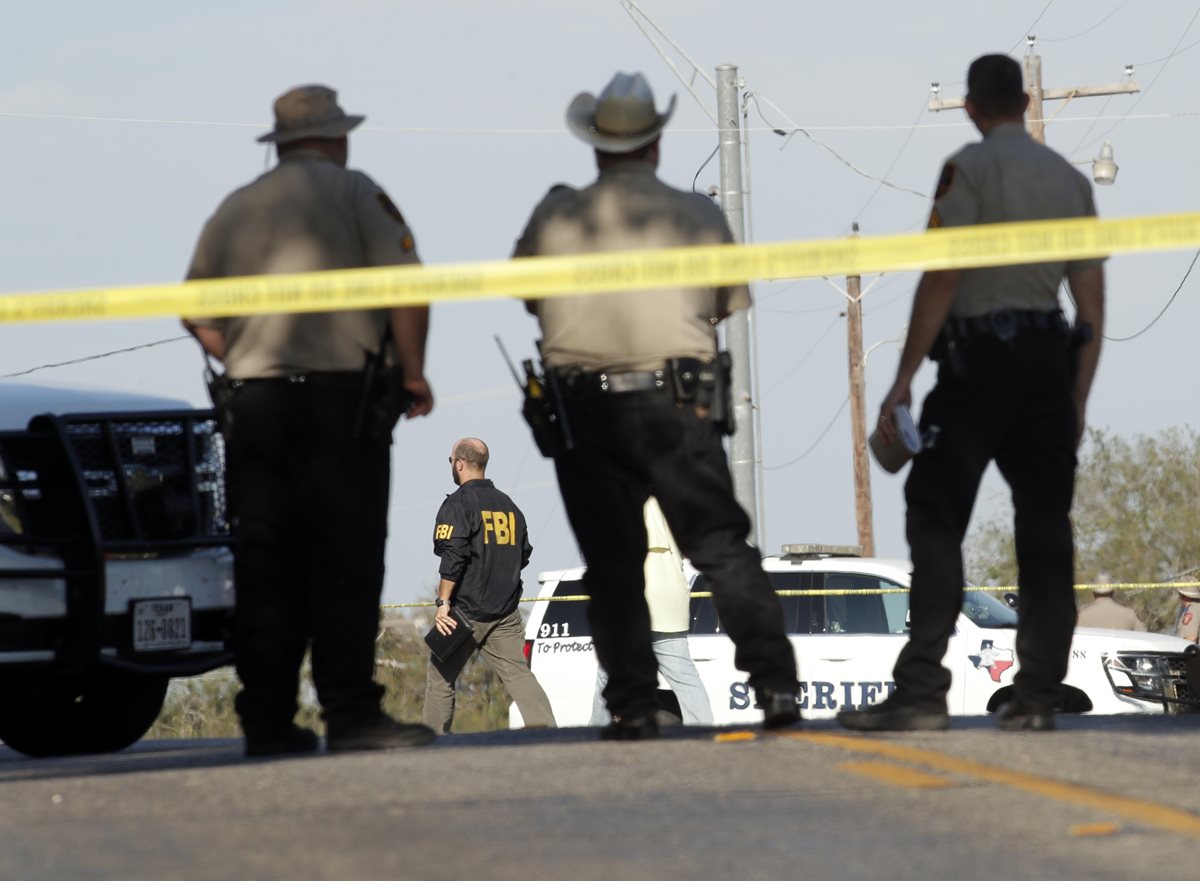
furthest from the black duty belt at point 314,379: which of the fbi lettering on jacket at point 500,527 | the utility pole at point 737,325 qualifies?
the utility pole at point 737,325

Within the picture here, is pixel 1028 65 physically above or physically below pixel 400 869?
above

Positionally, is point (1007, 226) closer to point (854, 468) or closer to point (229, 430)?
point (229, 430)

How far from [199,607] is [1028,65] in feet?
77.0

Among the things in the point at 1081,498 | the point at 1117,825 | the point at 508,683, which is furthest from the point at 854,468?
the point at 1117,825

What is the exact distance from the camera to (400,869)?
13.6 feet

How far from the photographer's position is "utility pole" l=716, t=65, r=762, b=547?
19.7 m

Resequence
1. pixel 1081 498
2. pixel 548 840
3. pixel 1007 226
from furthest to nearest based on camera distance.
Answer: pixel 1081 498 < pixel 1007 226 < pixel 548 840

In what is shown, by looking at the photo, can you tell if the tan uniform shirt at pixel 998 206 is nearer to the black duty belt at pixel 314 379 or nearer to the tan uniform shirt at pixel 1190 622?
the black duty belt at pixel 314 379

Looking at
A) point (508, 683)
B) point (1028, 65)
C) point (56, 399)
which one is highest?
point (1028, 65)

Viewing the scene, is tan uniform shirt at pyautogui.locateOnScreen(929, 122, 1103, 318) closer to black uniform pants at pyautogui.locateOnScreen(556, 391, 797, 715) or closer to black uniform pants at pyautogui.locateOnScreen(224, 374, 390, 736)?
black uniform pants at pyautogui.locateOnScreen(556, 391, 797, 715)

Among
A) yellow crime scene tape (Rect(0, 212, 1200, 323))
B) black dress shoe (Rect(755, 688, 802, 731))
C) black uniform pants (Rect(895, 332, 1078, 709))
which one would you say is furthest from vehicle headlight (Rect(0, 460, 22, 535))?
black uniform pants (Rect(895, 332, 1078, 709))

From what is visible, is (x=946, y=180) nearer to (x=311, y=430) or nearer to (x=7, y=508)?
(x=311, y=430)

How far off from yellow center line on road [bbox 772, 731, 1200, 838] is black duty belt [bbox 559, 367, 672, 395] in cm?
114

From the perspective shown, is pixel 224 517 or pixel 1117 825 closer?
pixel 1117 825
